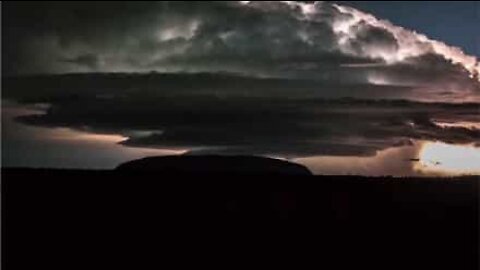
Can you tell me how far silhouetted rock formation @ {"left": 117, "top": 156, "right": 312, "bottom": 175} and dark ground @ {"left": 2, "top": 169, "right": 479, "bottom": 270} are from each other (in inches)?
1.7

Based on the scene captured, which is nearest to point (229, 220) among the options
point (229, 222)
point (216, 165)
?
point (229, 222)

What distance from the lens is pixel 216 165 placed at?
135 inches

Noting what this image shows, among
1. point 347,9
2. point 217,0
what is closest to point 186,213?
point 217,0

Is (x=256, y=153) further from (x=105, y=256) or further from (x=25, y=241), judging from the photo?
(x=25, y=241)

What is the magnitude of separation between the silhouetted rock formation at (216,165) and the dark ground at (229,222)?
1.7 inches

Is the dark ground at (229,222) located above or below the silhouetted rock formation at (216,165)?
below

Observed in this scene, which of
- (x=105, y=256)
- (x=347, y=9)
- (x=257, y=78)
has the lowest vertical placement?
(x=105, y=256)

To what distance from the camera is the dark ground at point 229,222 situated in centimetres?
345

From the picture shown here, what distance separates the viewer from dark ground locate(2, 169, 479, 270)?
11.3ft

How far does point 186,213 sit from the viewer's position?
139 inches

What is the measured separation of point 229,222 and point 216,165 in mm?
307

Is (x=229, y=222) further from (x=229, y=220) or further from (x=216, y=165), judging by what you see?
(x=216, y=165)

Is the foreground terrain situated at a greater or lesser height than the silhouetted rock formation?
lesser

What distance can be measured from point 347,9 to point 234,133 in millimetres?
795
